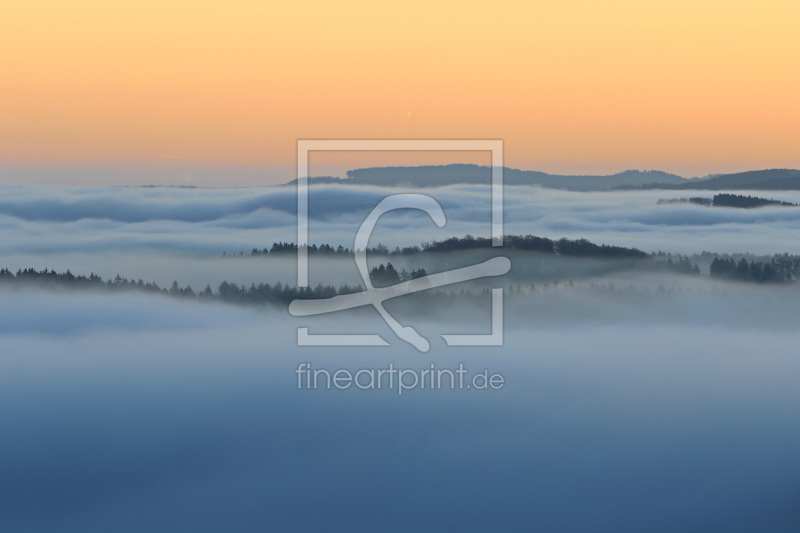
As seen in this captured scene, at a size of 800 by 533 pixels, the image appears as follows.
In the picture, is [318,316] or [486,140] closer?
[486,140]

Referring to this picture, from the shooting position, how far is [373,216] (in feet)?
45.9

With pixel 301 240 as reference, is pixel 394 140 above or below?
above

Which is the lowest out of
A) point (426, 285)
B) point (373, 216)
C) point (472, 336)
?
point (472, 336)

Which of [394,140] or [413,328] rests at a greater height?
[394,140]

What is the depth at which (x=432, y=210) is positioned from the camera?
14.4 m

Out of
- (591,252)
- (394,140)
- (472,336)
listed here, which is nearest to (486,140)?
(394,140)

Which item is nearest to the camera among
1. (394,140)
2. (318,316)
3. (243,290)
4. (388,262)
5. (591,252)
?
(394,140)

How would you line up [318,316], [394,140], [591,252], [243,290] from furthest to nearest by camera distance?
[591,252] < [243,290] < [318,316] < [394,140]

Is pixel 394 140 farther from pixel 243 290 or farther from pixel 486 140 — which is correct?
pixel 243 290

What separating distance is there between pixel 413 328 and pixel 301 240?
8.48 ft

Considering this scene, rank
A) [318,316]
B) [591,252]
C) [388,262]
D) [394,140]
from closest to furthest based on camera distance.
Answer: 1. [394,140]
2. [318,316]
3. [388,262]
4. [591,252]

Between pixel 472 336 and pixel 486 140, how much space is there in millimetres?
3478

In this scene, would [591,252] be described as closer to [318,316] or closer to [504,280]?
[504,280]

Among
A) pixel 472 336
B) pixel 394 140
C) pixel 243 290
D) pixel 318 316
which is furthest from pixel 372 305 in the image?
pixel 243 290
